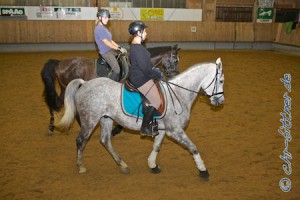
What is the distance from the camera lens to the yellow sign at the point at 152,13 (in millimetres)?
23062

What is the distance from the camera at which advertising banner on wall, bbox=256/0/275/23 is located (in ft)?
82.8

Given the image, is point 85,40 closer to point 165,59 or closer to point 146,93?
point 165,59

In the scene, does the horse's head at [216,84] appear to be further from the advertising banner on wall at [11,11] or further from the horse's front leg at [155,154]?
the advertising banner on wall at [11,11]

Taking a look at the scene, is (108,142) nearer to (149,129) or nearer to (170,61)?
(149,129)

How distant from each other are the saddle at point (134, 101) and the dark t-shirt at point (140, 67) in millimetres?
192

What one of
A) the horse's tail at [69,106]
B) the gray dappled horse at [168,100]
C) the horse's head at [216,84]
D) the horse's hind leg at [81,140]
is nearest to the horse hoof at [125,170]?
the gray dappled horse at [168,100]

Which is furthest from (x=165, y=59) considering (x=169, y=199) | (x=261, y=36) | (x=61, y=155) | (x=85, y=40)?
(x=261, y=36)

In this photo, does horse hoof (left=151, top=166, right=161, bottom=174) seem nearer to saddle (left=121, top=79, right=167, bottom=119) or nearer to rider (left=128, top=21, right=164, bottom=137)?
rider (left=128, top=21, right=164, bottom=137)

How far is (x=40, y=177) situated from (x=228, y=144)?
4.11 m

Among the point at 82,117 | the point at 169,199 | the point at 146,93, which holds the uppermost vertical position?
the point at 146,93

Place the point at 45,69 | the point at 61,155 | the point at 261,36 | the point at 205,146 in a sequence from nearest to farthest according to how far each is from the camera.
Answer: the point at 61,155, the point at 205,146, the point at 45,69, the point at 261,36

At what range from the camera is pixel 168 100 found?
5.34 meters

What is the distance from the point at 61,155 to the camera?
21.5ft

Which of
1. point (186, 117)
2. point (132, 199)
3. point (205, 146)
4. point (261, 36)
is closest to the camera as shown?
point (132, 199)
